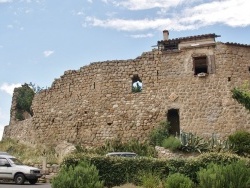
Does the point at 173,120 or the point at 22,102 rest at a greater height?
the point at 22,102

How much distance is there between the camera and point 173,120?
26.1 metres

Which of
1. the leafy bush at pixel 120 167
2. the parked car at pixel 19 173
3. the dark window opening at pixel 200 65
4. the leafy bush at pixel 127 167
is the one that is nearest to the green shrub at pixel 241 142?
the dark window opening at pixel 200 65

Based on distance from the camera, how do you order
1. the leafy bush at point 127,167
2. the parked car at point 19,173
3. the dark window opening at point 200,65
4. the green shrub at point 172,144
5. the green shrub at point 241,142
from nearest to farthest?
the leafy bush at point 127,167 → the parked car at point 19,173 → the green shrub at point 241,142 → the green shrub at point 172,144 → the dark window opening at point 200,65

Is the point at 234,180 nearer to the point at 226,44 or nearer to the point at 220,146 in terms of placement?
the point at 220,146

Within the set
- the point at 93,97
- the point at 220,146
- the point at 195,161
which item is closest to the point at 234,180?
the point at 195,161

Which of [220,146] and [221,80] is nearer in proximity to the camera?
[220,146]

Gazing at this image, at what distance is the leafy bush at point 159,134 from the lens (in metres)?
24.2

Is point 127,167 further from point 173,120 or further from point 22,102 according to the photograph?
point 22,102

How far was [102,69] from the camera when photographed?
27.4 meters

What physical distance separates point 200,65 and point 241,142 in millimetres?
6806

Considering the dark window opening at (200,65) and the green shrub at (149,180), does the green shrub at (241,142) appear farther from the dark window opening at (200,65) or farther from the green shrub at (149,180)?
the green shrub at (149,180)

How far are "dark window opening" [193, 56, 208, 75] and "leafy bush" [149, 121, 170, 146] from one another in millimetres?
4480

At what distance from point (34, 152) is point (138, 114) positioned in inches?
317

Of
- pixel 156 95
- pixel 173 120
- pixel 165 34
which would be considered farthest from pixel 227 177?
pixel 165 34
